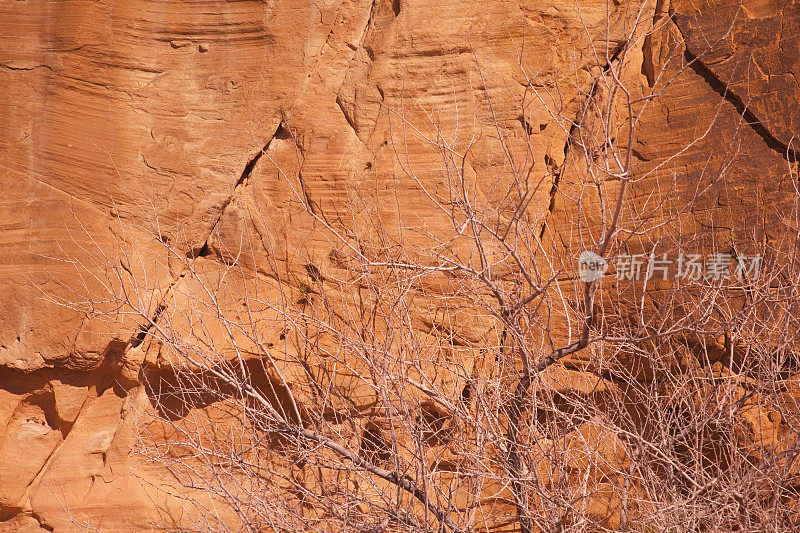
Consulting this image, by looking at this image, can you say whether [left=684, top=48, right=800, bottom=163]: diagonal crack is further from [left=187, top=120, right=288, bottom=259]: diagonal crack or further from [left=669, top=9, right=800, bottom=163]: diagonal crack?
[left=187, top=120, right=288, bottom=259]: diagonal crack

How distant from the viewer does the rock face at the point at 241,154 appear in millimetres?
4387

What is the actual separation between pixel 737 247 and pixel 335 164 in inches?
107

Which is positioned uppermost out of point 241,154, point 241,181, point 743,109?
point 743,109

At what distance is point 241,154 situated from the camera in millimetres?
4578

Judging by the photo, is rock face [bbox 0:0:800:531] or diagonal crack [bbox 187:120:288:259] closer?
rock face [bbox 0:0:800:531]

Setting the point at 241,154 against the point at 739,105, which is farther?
the point at 241,154

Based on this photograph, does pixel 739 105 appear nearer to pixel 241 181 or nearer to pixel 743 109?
pixel 743 109

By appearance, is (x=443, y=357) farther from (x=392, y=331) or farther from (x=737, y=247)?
(x=737, y=247)

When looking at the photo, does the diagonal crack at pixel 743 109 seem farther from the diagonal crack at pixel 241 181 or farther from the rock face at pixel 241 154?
the diagonal crack at pixel 241 181

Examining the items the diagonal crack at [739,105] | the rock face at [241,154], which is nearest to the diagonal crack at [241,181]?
the rock face at [241,154]

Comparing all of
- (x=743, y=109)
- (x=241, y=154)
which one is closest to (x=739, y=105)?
(x=743, y=109)

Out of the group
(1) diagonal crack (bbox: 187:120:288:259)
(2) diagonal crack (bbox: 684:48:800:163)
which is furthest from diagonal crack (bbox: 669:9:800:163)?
(1) diagonal crack (bbox: 187:120:288:259)

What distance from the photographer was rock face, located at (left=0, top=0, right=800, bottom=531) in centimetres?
439

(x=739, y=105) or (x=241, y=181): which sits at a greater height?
(x=739, y=105)
